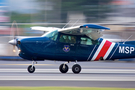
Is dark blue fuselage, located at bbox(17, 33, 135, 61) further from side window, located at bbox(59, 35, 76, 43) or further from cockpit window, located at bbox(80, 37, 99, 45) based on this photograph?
side window, located at bbox(59, 35, 76, 43)

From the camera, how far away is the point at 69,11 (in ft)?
81.0

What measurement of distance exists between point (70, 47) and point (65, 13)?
469 inches

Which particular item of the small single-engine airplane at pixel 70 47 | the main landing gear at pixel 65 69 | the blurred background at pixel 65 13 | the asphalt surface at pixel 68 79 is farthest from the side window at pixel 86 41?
the blurred background at pixel 65 13

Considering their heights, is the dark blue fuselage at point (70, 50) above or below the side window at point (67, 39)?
below

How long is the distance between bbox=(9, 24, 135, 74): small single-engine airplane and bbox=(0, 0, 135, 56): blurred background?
36.2 feet

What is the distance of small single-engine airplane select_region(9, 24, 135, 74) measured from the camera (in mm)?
12828

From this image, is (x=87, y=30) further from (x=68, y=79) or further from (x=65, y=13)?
(x=65, y=13)

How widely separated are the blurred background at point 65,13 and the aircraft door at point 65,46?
1150 cm

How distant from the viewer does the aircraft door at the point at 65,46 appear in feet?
43.2

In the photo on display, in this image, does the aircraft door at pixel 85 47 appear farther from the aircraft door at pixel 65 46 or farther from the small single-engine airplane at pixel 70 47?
the aircraft door at pixel 65 46

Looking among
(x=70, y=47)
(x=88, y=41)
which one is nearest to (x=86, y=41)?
(x=88, y=41)

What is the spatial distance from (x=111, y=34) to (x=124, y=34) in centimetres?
111

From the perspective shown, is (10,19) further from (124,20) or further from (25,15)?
(124,20)

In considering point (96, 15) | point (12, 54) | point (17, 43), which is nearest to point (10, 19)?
point (12, 54)
